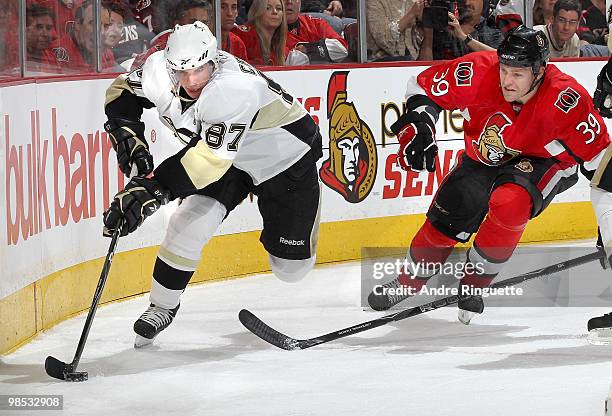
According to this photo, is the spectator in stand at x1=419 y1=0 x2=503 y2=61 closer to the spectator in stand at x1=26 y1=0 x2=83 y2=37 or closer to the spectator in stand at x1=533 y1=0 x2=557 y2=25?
the spectator in stand at x1=533 y1=0 x2=557 y2=25

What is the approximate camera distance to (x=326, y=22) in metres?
6.02

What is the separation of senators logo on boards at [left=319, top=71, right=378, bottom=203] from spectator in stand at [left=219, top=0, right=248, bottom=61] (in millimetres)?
487

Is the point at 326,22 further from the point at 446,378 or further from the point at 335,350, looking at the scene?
the point at 446,378


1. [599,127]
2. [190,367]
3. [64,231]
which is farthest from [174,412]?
[599,127]

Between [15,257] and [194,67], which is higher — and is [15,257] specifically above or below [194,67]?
below

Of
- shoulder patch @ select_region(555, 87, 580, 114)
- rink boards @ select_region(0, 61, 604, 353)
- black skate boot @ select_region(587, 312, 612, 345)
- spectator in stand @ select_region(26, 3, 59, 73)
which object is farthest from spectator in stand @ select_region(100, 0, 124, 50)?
black skate boot @ select_region(587, 312, 612, 345)

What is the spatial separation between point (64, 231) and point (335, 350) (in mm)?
1146

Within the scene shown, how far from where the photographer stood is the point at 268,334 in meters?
4.16

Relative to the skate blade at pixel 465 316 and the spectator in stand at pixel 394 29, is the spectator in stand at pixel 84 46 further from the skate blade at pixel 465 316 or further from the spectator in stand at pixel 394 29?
the skate blade at pixel 465 316

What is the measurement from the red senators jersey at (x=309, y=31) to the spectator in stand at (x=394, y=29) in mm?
182

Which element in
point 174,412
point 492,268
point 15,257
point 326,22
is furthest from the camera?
point 326,22

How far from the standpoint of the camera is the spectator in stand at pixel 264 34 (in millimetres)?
5758

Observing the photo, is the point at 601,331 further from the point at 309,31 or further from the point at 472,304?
the point at 309,31

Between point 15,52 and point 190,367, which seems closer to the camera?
point 190,367
